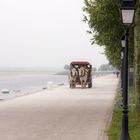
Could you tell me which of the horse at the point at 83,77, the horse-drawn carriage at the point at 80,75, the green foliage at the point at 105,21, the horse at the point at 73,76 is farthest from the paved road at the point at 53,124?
the horse at the point at 73,76

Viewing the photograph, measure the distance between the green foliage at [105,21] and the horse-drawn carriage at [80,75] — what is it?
82.3 ft

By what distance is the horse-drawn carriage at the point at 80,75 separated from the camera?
6150cm

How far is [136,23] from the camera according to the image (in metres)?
21.5

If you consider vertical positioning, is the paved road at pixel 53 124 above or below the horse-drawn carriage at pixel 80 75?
below

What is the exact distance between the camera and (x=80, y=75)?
61656 mm

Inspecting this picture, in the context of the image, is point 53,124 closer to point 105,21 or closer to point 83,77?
point 105,21

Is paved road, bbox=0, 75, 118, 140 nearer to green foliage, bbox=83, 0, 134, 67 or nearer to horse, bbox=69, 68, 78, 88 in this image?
green foliage, bbox=83, 0, 134, 67

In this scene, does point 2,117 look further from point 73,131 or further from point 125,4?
point 125,4

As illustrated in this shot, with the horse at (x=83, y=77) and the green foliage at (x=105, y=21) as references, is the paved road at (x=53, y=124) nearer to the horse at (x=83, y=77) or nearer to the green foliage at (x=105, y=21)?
the green foliage at (x=105, y=21)

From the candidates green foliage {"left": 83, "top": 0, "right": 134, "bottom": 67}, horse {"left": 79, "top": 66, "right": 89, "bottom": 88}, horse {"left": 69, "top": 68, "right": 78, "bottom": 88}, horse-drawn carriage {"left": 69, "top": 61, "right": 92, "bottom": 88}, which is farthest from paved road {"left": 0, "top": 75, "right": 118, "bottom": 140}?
horse {"left": 69, "top": 68, "right": 78, "bottom": 88}

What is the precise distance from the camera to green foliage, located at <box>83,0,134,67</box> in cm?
2870

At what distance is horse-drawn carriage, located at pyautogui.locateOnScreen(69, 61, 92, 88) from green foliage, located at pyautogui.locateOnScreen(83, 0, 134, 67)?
82.3 ft

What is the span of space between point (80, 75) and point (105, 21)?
102 ft

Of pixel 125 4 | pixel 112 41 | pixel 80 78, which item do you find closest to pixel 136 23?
pixel 125 4
